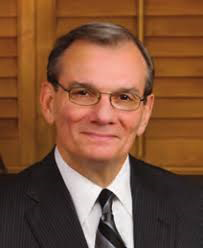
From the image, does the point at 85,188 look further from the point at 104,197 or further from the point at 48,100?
the point at 48,100

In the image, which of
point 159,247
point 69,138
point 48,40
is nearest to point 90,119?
point 69,138

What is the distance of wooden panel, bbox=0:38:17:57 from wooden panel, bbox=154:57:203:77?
24.5 inches

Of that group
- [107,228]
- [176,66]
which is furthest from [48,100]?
[176,66]

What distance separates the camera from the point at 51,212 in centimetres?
165

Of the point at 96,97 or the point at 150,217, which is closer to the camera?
the point at 96,97

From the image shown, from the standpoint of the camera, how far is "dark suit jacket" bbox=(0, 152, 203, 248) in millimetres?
1601

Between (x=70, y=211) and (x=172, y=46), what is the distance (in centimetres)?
137

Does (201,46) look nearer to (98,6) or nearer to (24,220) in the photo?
(98,6)

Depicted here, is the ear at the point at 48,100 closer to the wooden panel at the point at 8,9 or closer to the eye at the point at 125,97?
the eye at the point at 125,97

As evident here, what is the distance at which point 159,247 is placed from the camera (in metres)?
1.71

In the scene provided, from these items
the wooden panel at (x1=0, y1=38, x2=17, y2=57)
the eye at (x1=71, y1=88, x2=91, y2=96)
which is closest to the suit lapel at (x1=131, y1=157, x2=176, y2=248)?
the eye at (x1=71, y1=88, x2=91, y2=96)

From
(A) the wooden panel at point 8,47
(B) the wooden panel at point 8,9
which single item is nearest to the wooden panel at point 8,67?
(A) the wooden panel at point 8,47

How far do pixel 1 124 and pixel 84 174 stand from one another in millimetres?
1285

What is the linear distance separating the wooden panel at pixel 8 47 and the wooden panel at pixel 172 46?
0.57 meters
